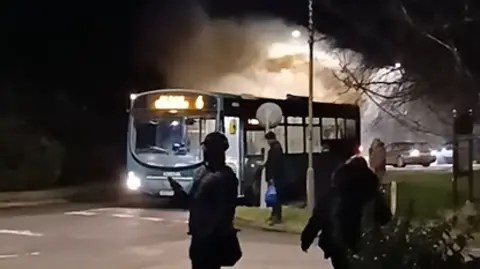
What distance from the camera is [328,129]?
1141 inches

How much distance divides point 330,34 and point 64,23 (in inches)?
565

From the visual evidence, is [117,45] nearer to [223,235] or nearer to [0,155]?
[0,155]

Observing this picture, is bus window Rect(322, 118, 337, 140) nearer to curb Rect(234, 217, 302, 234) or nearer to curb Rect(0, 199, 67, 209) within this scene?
curb Rect(0, 199, 67, 209)

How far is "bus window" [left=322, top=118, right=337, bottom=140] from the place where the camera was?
93.8ft

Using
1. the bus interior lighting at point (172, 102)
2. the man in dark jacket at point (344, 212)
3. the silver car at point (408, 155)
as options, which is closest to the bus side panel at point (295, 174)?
the bus interior lighting at point (172, 102)

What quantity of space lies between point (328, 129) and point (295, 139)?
2.17 metres

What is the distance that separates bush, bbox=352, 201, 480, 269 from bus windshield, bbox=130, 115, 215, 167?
1547 centimetres

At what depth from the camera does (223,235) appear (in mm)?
7875

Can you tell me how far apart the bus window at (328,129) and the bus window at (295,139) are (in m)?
1.34

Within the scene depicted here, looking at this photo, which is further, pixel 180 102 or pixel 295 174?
pixel 295 174

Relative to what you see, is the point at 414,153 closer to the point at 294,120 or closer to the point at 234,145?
the point at 294,120

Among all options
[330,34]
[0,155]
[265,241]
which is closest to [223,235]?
[265,241]

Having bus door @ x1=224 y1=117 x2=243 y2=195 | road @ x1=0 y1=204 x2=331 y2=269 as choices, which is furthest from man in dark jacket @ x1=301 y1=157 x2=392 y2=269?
bus door @ x1=224 y1=117 x2=243 y2=195

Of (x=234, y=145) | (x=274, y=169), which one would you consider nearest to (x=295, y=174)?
(x=234, y=145)
